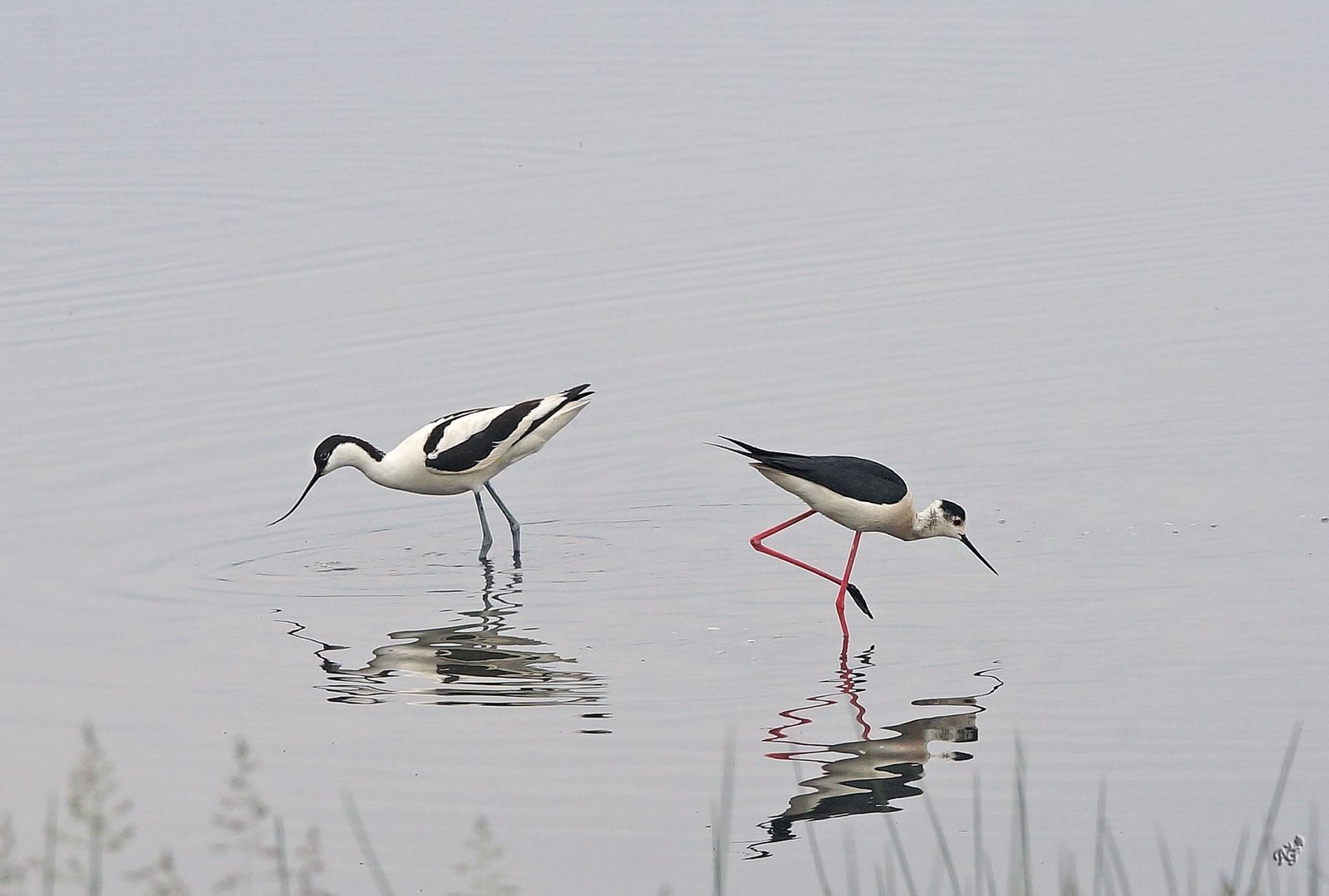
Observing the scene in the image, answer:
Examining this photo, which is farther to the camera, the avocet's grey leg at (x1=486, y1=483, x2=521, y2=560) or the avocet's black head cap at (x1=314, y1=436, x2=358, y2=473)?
the avocet's black head cap at (x1=314, y1=436, x2=358, y2=473)

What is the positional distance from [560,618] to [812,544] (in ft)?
5.38

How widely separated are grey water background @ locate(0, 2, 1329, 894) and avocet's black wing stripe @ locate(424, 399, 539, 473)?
0.40 meters

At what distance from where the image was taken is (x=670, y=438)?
10891 millimetres

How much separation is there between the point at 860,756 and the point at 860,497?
210 cm

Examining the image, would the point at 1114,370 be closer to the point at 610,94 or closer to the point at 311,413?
the point at 311,413

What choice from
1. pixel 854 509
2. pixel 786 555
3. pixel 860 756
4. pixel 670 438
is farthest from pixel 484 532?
pixel 860 756

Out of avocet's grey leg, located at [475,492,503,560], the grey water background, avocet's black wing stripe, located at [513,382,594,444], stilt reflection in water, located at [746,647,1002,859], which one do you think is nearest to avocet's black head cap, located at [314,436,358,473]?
the grey water background

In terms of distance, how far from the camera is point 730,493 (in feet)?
33.4

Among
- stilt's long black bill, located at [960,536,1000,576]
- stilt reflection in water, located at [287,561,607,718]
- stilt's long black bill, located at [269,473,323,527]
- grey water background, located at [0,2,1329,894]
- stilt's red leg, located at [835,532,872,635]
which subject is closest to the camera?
grey water background, located at [0,2,1329,894]

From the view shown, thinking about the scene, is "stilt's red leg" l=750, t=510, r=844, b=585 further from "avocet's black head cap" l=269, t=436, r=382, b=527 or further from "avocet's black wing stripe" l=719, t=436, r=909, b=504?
"avocet's black head cap" l=269, t=436, r=382, b=527

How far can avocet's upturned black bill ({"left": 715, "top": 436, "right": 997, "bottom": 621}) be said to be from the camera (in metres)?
8.62

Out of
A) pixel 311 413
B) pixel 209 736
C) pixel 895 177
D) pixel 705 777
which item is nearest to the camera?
pixel 705 777

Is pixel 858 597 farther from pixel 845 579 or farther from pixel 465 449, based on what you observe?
pixel 465 449

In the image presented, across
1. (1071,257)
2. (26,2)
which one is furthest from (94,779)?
(26,2)
